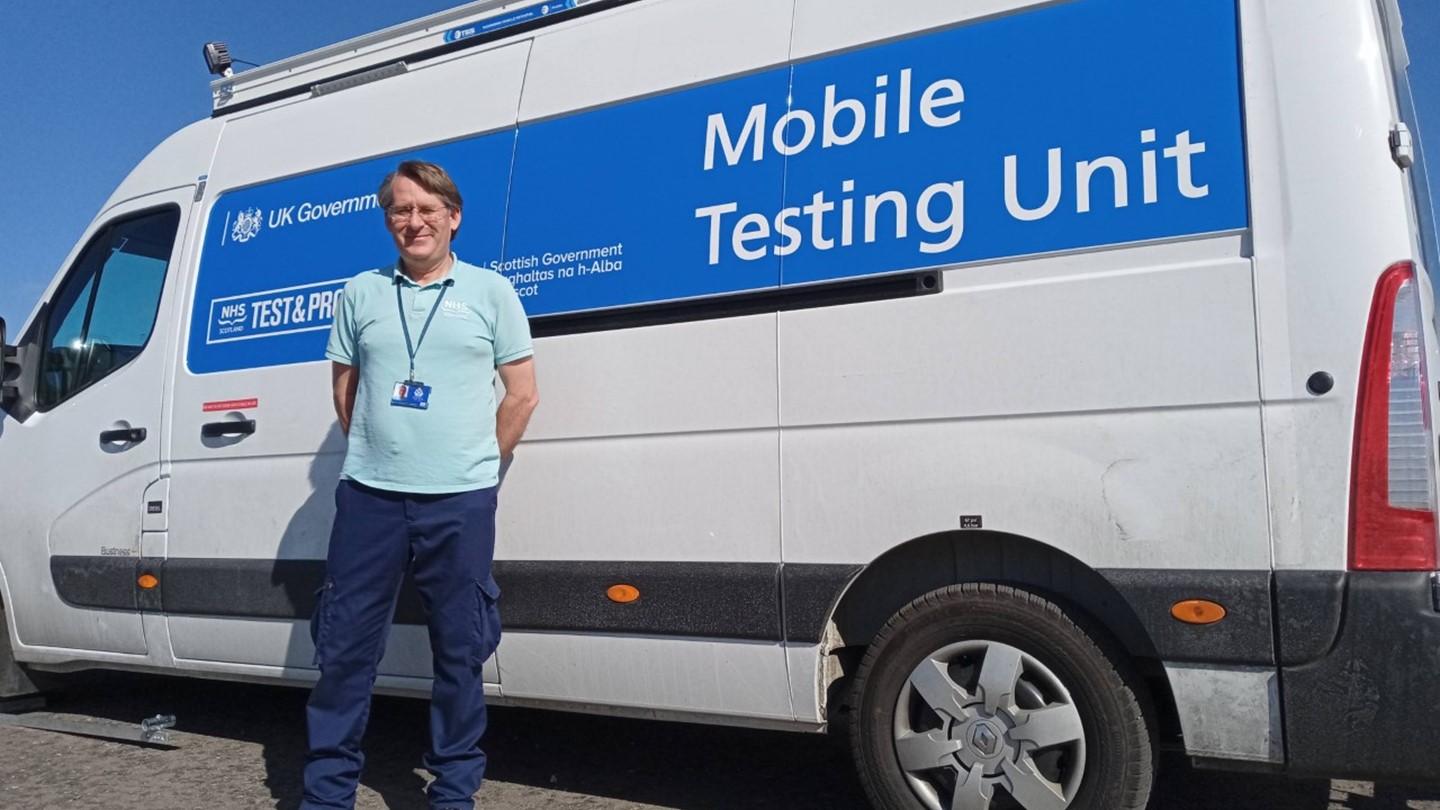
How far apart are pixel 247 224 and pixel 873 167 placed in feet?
8.61

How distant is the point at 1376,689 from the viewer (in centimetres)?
238

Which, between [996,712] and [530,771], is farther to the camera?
[530,771]

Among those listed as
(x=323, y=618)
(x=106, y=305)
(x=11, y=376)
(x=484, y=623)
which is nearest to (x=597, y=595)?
(x=484, y=623)

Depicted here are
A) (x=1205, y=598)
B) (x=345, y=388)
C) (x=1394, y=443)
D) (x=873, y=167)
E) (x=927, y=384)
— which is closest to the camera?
(x=1394, y=443)

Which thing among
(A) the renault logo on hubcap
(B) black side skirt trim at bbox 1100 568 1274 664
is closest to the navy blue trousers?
(A) the renault logo on hubcap

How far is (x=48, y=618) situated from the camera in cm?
454

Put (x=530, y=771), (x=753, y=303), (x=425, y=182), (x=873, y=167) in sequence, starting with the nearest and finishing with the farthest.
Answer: (x=873, y=167)
(x=753, y=303)
(x=425, y=182)
(x=530, y=771)

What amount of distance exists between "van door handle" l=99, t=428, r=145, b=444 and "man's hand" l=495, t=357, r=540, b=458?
191cm

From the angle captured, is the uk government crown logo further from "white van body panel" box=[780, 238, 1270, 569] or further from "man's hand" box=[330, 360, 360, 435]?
"white van body panel" box=[780, 238, 1270, 569]

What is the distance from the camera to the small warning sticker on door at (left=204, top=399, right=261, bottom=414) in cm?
400

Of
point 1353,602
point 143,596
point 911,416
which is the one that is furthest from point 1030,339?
point 143,596

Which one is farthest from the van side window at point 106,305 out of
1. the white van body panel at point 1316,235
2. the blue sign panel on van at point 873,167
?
the white van body panel at point 1316,235

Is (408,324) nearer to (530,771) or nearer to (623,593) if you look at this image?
(623,593)

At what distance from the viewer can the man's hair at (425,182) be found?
3176 millimetres
